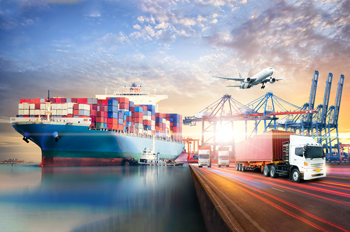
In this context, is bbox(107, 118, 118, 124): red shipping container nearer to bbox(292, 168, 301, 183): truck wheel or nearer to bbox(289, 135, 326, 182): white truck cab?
bbox(289, 135, 326, 182): white truck cab

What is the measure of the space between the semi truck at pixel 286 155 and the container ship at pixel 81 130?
1370 inches

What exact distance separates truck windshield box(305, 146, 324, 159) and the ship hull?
4342 centimetres

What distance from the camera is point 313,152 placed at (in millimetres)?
16781

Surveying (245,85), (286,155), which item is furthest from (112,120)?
(286,155)

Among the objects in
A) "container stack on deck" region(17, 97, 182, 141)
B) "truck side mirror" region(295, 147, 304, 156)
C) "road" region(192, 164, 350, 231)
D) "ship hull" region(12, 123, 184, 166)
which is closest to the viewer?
"road" region(192, 164, 350, 231)

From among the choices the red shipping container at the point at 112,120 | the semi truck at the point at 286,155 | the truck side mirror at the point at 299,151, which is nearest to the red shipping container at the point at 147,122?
the red shipping container at the point at 112,120

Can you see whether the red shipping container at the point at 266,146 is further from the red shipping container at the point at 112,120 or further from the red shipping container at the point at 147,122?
the red shipping container at the point at 147,122

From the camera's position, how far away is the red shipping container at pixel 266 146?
21.0 meters

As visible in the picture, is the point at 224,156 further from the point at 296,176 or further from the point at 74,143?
the point at 74,143

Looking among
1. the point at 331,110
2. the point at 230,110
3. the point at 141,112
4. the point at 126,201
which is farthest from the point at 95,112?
the point at 331,110

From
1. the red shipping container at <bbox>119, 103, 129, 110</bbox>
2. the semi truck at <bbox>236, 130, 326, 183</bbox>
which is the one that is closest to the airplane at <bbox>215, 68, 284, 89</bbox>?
the semi truck at <bbox>236, 130, 326, 183</bbox>

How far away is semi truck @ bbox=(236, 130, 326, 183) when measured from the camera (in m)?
16.5

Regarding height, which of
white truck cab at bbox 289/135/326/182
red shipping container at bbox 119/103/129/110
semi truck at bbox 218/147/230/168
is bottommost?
A: semi truck at bbox 218/147/230/168

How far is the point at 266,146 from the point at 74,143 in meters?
40.4
